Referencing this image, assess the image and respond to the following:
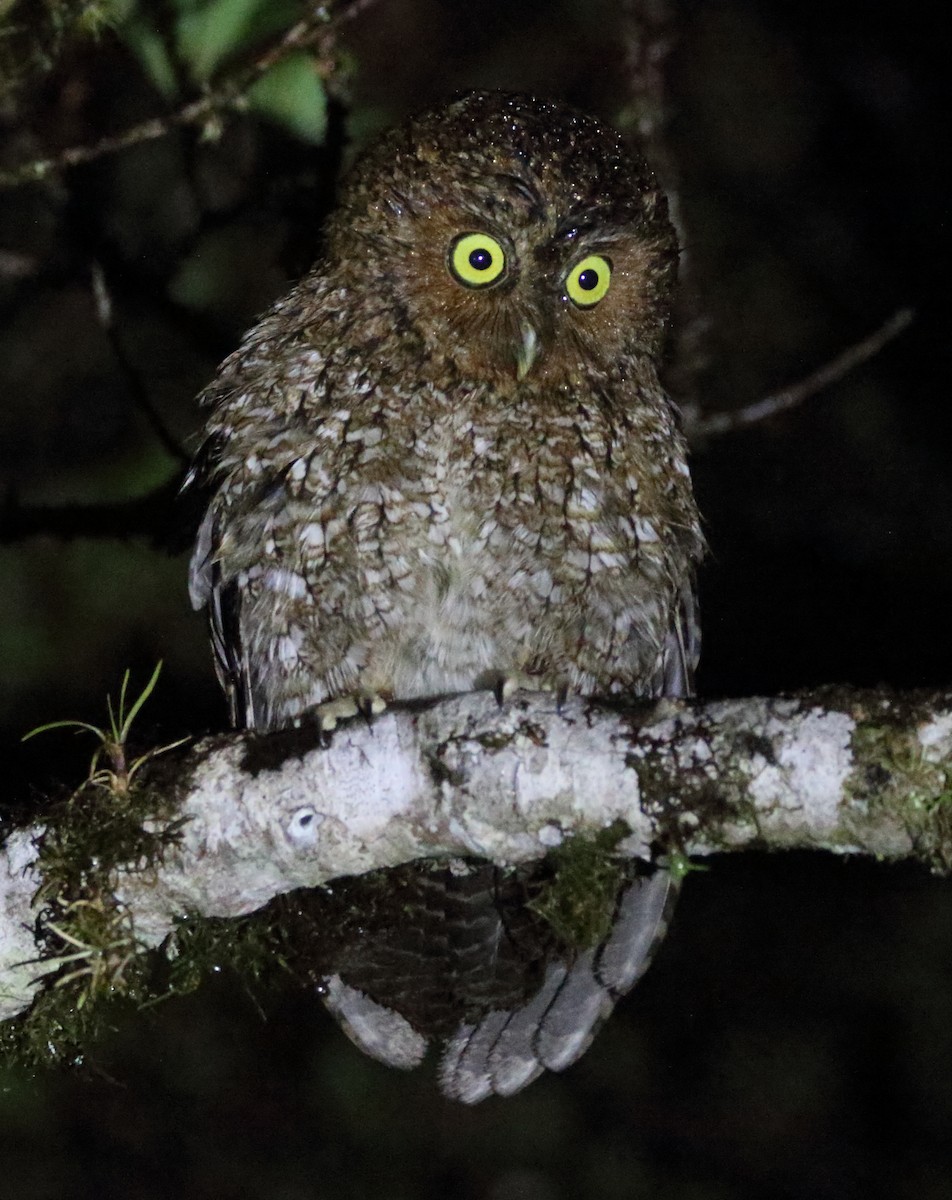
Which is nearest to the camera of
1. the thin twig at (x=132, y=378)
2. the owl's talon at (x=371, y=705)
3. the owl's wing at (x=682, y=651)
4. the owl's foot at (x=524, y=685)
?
the owl's foot at (x=524, y=685)

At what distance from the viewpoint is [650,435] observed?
7.56 ft

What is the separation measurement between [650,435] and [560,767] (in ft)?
2.94

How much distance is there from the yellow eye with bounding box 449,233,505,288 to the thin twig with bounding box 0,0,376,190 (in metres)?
1.18

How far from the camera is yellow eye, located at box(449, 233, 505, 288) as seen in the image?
2.11m

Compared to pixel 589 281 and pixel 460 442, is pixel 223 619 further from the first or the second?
pixel 589 281

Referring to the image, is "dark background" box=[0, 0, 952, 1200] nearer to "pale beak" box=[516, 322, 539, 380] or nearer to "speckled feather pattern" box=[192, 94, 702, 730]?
"speckled feather pattern" box=[192, 94, 702, 730]

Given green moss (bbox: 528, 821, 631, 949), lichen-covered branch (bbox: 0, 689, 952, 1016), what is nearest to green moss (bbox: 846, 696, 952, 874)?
lichen-covered branch (bbox: 0, 689, 952, 1016)

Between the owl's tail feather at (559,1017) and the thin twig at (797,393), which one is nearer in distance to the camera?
the owl's tail feather at (559,1017)

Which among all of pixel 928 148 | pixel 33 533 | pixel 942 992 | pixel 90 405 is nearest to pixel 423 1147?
pixel 942 992

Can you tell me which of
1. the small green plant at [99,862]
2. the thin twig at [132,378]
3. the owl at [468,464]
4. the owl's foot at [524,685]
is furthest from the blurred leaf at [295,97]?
the small green plant at [99,862]

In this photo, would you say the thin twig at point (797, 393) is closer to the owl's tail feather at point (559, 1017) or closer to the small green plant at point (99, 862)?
the owl's tail feather at point (559, 1017)

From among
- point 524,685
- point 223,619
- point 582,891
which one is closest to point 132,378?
point 223,619

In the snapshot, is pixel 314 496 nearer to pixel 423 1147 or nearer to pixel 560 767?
pixel 560 767

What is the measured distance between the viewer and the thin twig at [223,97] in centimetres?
300
